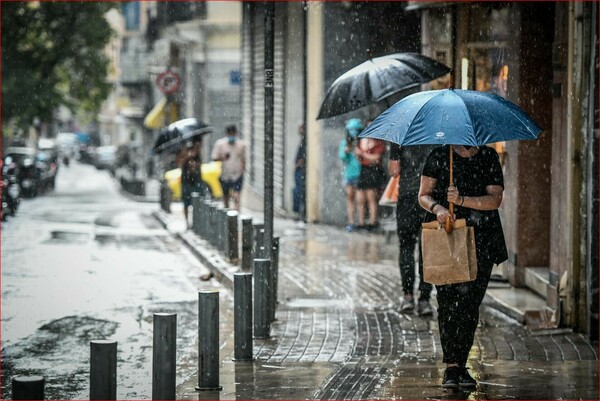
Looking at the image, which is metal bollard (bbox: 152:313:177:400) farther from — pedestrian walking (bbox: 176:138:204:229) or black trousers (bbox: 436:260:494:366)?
pedestrian walking (bbox: 176:138:204:229)

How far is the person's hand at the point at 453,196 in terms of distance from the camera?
8.71 meters

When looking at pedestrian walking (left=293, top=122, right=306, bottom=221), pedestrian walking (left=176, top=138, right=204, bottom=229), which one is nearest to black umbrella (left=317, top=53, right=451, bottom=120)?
pedestrian walking (left=176, top=138, right=204, bottom=229)

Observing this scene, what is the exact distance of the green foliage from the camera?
142ft

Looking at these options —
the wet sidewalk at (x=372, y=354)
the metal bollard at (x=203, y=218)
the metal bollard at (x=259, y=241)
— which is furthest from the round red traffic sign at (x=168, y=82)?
the metal bollard at (x=259, y=241)

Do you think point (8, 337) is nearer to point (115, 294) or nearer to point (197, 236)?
point (115, 294)

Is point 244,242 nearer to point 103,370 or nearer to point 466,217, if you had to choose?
point 466,217

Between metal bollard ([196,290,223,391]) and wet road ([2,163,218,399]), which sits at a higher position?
metal bollard ([196,290,223,391])

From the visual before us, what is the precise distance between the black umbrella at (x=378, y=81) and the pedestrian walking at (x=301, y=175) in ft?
34.7

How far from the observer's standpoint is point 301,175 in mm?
23672

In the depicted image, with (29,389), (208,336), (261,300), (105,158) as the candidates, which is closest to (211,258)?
(261,300)

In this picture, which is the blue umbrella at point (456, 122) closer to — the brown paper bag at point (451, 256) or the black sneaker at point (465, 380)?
the brown paper bag at point (451, 256)

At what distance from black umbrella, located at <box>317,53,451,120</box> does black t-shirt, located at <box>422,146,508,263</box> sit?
10.4 ft

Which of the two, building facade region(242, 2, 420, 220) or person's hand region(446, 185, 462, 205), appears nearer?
person's hand region(446, 185, 462, 205)

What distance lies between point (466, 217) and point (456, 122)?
0.71 metres
